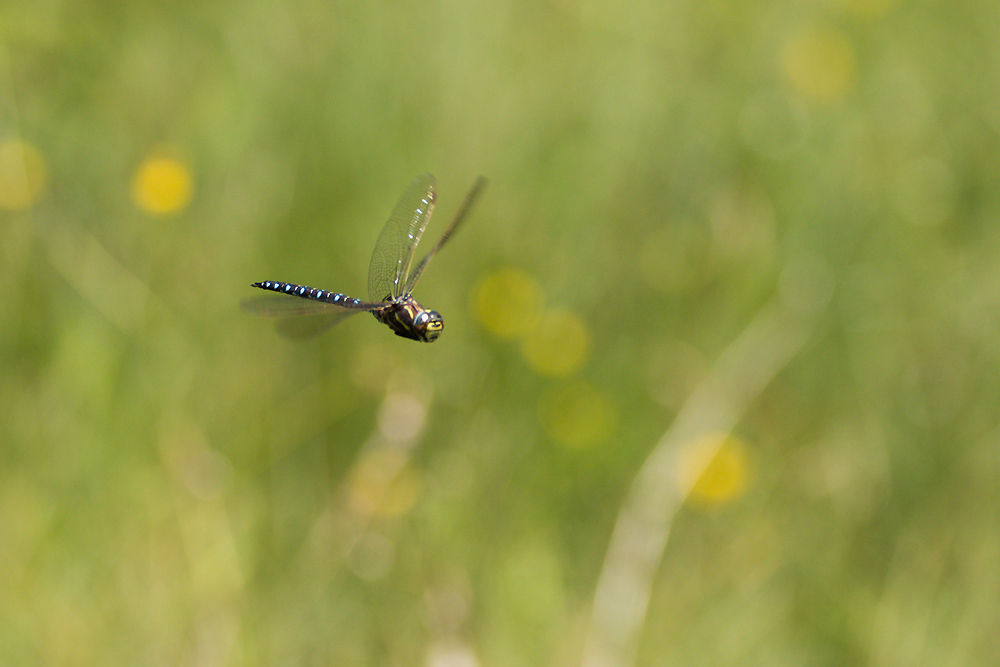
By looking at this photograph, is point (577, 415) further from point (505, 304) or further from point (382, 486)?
point (382, 486)

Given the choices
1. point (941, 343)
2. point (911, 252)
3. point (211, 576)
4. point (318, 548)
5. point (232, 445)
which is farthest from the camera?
point (911, 252)

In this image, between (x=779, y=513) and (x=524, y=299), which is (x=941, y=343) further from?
(x=524, y=299)

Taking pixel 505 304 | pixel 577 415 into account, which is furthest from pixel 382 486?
pixel 505 304

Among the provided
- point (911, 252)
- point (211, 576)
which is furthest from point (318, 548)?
point (911, 252)

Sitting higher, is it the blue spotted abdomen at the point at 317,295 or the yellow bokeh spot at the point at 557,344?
the yellow bokeh spot at the point at 557,344

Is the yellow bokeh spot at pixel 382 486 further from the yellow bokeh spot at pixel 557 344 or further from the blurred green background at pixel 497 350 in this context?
the yellow bokeh spot at pixel 557 344

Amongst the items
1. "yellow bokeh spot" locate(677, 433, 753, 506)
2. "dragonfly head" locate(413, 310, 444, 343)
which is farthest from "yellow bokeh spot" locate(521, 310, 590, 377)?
"dragonfly head" locate(413, 310, 444, 343)

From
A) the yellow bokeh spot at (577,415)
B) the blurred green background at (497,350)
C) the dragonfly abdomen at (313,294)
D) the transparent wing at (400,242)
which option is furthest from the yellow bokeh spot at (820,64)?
the dragonfly abdomen at (313,294)
